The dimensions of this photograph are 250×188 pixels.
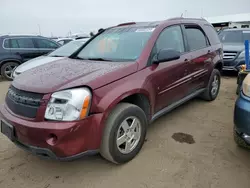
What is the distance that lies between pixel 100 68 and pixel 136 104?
2.24 feet

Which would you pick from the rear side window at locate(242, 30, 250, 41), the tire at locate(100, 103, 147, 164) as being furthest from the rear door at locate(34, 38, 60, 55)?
the rear side window at locate(242, 30, 250, 41)

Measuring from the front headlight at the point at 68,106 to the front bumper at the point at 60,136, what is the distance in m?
0.06

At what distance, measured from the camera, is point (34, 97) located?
213 centimetres

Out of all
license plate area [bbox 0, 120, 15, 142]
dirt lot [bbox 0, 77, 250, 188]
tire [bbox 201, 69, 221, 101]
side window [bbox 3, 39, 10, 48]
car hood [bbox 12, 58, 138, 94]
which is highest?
side window [bbox 3, 39, 10, 48]

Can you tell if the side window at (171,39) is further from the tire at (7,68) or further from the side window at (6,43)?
the side window at (6,43)

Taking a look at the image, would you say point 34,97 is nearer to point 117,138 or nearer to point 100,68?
point 100,68

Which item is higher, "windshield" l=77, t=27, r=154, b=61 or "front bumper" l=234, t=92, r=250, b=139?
"windshield" l=77, t=27, r=154, b=61

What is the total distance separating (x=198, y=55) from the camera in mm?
3785

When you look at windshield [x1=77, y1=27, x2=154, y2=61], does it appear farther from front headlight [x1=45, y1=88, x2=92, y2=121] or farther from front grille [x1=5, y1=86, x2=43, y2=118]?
front grille [x1=5, y1=86, x2=43, y2=118]

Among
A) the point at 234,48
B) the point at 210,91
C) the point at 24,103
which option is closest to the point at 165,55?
the point at 24,103

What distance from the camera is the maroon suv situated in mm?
2047

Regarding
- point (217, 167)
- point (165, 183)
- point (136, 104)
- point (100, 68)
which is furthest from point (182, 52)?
point (165, 183)

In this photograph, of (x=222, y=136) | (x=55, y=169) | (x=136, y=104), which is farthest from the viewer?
(x=222, y=136)

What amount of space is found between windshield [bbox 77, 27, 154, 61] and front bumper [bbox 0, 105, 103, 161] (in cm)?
110
